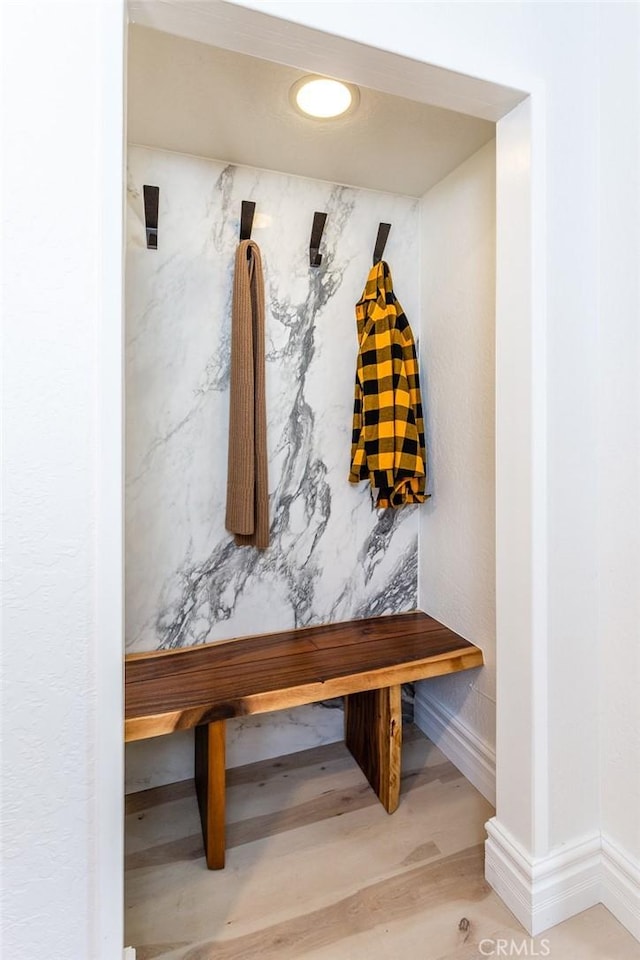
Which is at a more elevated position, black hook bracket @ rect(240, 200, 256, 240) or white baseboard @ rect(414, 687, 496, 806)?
black hook bracket @ rect(240, 200, 256, 240)

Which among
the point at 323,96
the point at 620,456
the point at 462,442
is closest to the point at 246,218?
the point at 323,96

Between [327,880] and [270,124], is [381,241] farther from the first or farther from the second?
[327,880]

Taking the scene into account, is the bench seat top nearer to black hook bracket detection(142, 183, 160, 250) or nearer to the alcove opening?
the alcove opening

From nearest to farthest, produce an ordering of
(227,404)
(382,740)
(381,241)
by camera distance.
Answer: (382,740) → (227,404) → (381,241)

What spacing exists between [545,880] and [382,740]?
52 centimetres

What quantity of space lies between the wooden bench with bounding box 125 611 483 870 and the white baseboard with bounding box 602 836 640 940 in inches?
21.5

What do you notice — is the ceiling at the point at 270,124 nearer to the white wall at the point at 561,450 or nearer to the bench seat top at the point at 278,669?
the white wall at the point at 561,450

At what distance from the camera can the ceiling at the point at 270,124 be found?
46.6 inches

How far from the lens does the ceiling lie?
1185 millimetres

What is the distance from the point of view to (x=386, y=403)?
1.66 meters

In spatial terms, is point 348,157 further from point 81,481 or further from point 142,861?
point 142,861

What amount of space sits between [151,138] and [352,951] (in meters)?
2.15
